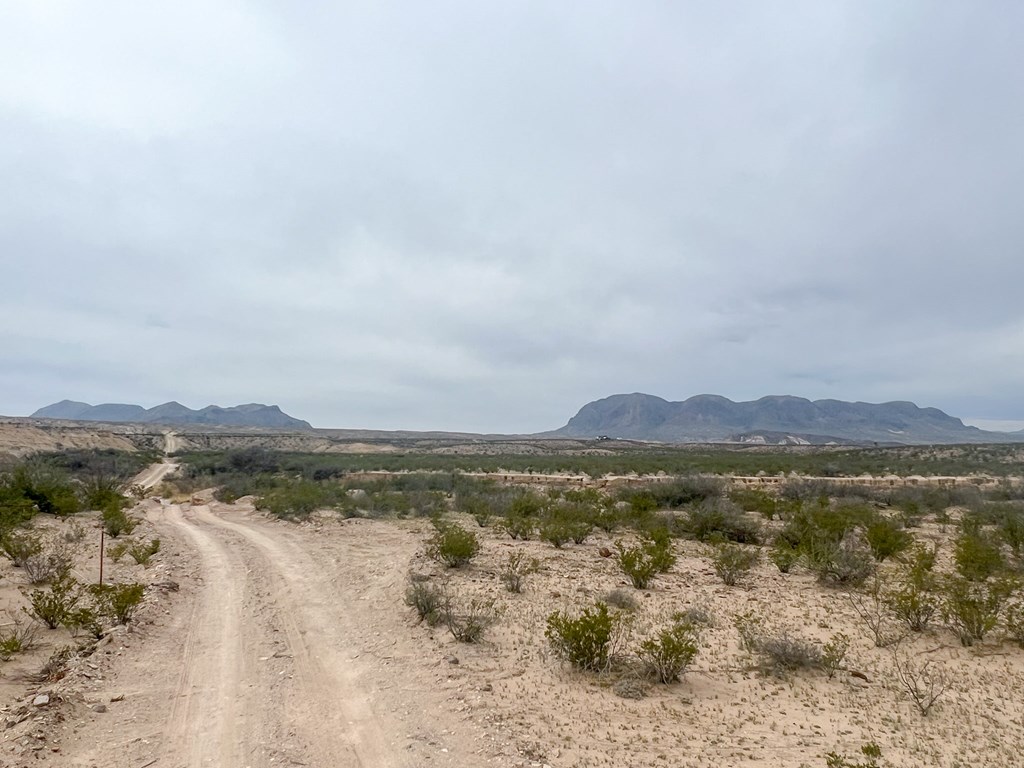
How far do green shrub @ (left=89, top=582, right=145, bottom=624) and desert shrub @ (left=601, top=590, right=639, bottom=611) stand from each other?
29.8 ft

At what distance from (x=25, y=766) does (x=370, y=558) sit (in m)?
11.2

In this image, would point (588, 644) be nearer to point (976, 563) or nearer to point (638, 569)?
point (638, 569)

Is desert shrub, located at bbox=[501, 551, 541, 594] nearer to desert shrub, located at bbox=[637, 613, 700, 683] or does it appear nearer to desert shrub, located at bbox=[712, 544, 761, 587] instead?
desert shrub, located at bbox=[712, 544, 761, 587]

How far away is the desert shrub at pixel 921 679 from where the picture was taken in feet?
24.9

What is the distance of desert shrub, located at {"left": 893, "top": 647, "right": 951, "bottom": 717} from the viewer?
7582mm

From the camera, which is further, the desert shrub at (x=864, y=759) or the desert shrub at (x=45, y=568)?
the desert shrub at (x=45, y=568)

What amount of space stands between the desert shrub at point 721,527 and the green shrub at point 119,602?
16.3m

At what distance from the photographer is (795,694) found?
8.09 m

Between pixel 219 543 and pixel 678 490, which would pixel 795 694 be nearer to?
pixel 219 543

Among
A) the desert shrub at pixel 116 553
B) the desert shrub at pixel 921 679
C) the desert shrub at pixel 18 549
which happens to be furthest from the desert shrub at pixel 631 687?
the desert shrub at pixel 116 553

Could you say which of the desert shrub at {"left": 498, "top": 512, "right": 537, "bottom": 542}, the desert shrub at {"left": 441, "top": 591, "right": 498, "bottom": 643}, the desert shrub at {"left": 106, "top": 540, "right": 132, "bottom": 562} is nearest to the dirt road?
the desert shrub at {"left": 441, "top": 591, "right": 498, "bottom": 643}

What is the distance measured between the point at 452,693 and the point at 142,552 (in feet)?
43.0

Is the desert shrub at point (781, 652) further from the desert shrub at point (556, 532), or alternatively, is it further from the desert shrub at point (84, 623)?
the desert shrub at point (84, 623)

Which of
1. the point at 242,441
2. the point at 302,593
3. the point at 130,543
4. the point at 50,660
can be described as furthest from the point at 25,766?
the point at 242,441
